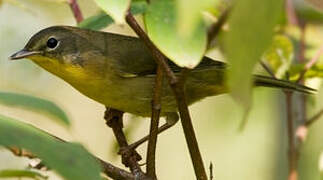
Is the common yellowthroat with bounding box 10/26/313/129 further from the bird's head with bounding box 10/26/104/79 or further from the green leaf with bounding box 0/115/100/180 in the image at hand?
the green leaf with bounding box 0/115/100/180

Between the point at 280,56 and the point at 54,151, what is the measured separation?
1.19 metres

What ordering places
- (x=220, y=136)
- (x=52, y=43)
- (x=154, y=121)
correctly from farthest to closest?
(x=220, y=136)
(x=52, y=43)
(x=154, y=121)

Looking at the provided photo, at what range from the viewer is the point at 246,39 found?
65cm

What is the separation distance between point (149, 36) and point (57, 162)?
0.28 metres

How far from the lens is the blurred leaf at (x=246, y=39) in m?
0.64

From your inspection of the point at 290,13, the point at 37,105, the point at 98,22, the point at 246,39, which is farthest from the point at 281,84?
the point at 246,39

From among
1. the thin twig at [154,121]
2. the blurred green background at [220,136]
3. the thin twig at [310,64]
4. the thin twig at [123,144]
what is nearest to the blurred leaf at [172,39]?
the thin twig at [154,121]

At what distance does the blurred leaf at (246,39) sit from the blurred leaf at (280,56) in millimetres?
1250

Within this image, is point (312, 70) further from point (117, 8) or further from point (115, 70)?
point (117, 8)

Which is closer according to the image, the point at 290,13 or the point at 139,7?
the point at 139,7

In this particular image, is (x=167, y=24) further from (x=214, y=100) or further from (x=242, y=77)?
(x=214, y=100)

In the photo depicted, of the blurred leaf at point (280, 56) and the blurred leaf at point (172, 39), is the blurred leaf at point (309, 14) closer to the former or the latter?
the blurred leaf at point (280, 56)

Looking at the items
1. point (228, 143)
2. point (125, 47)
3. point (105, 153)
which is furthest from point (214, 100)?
point (125, 47)

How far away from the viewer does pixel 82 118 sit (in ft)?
13.3
